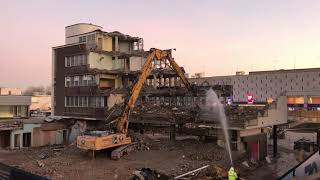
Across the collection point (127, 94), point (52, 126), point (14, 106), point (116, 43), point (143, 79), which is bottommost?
point (52, 126)

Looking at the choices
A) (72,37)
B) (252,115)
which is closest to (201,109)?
(252,115)

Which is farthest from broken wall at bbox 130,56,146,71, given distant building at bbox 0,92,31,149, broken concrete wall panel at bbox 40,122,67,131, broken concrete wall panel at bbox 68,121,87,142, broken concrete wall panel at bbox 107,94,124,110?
distant building at bbox 0,92,31,149

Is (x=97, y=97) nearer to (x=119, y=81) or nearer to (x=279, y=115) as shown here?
(x=119, y=81)

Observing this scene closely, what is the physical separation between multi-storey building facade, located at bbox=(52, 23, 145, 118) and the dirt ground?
12.1 metres

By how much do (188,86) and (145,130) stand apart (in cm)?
828

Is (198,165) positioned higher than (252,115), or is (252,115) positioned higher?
(252,115)

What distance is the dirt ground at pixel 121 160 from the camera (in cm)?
2916

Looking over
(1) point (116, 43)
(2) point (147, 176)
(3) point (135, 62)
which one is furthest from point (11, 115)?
(2) point (147, 176)

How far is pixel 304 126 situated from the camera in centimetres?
6706

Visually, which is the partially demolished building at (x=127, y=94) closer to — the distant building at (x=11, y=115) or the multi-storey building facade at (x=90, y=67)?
the multi-storey building facade at (x=90, y=67)

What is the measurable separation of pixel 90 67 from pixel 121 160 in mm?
20604

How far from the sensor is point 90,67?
50.4 m

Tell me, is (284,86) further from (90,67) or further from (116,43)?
(90,67)

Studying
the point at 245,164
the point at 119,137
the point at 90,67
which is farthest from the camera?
the point at 90,67
